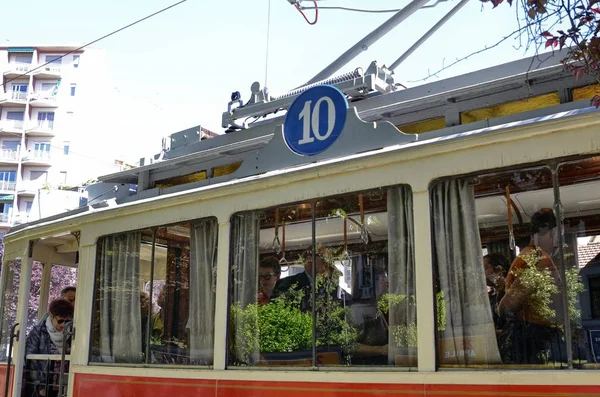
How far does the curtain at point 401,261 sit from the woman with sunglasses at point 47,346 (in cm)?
339

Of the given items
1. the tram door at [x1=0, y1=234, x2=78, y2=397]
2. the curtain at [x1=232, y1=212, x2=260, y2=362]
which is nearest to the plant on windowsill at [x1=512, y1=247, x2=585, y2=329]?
the curtain at [x1=232, y1=212, x2=260, y2=362]

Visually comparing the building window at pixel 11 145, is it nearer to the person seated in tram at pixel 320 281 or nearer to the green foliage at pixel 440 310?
the person seated in tram at pixel 320 281

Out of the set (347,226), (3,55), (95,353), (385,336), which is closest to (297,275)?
(347,226)

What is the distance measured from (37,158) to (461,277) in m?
46.7

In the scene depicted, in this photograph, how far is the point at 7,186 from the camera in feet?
152

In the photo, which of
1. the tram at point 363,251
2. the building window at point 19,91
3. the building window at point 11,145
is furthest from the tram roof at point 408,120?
the building window at point 19,91

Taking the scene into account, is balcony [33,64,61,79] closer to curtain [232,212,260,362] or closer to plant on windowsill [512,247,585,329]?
curtain [232,212,260,362]

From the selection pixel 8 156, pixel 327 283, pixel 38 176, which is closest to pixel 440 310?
pixel 327 283

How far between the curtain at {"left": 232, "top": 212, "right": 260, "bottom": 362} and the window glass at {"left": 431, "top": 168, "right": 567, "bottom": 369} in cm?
131

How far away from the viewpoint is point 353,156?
161 inches

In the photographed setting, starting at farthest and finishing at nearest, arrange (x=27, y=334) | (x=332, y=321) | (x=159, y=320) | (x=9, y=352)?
(x=27, y=334), (x=9, y=352), (x=159, y=320), (x=332, y=321)

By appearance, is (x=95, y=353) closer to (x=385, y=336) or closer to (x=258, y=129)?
(x=258, y=129)

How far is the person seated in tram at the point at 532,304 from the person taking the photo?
3.33 meters

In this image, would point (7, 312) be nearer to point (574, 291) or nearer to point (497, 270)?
point (497, 270)
